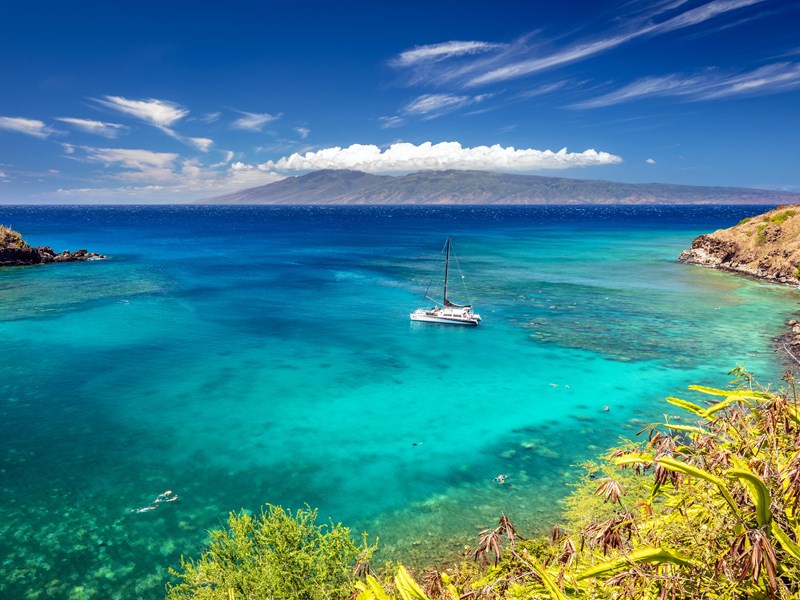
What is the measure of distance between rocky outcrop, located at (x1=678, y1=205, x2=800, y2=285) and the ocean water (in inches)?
359

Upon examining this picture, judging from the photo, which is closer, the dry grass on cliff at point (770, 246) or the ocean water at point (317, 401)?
the ocean water at point (317, 401)

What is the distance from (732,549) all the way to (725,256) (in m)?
125

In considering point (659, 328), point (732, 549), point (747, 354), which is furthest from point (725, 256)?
point (732, 549)

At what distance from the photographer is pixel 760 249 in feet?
329

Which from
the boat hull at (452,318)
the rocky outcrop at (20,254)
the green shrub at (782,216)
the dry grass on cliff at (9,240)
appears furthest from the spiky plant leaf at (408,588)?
the dry grass on cliff at (9,240)

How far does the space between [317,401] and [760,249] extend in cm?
10626

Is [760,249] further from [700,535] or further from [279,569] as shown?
[279,569]

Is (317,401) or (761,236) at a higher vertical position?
(761,236)

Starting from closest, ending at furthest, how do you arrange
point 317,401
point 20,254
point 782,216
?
point 317,401 < point 782,216 < point 20,254

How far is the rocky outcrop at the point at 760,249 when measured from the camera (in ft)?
295

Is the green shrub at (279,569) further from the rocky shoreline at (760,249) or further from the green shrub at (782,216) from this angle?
the green shrub at (782,216)

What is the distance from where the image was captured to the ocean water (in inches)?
1013

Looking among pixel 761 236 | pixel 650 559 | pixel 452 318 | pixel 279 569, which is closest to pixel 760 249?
pixel 761 236

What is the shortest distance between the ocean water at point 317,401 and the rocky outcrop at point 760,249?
9.13 metres
